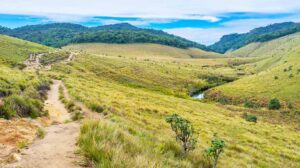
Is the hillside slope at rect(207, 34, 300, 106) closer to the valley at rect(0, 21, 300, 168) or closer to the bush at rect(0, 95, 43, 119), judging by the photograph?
the valley at rect(0, 21, 300, 168)

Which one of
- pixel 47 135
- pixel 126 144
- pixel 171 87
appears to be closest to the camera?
pixel 126 144

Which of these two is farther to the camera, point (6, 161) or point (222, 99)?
point (222, 99)

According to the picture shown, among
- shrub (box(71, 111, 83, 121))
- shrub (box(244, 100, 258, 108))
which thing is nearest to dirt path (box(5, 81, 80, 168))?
shrub (box(71, 111, 83, 121))

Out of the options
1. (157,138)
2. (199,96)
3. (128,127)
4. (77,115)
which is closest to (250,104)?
(199,96)

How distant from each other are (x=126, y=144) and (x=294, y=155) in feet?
86.9

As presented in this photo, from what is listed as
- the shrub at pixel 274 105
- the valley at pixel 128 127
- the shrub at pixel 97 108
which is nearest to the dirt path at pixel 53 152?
the valley at pixel 128 127

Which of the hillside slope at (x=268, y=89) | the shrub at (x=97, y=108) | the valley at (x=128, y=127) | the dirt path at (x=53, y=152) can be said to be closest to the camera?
the dirt path at (x=53, y=152)

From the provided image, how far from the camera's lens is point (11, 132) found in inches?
546

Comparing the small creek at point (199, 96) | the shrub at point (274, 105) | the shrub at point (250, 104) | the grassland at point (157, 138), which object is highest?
the grassland at point (157, 138)

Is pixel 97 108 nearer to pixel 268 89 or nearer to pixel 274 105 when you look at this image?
pixel 274 105

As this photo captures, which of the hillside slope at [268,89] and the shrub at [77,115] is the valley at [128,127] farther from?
the hillside slope at [268,89]

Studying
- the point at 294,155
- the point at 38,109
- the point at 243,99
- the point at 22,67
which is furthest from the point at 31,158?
the point at 243,99

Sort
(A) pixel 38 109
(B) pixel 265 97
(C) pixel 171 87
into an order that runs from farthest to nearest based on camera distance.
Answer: (C) pixel 171 87
(B) pixel 265 97
(A) pixel 38 109

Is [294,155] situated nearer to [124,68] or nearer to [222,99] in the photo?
[222,99]
